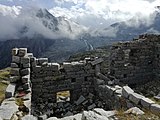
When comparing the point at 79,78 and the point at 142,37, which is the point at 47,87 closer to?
the point at 79,78

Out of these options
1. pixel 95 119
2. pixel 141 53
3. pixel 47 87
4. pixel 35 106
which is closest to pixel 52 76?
pixel 47 87

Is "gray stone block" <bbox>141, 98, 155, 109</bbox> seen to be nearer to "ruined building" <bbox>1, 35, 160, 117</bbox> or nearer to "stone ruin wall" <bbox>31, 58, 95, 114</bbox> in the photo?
"ruined building" <bbox>1, 35, 160, 117</bbox>

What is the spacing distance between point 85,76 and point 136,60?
14.3 feet

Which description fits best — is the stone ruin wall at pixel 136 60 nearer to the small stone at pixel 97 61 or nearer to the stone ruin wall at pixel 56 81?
the small stone at pixel 97 61

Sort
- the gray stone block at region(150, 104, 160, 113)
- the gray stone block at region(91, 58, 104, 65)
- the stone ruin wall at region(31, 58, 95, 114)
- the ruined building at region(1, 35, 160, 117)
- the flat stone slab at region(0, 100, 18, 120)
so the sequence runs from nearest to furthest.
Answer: the flat stone slab at region(0, 100, 18, 120) → the gray stone block at region(150, 104, 160, 113) → the ruined building at region(1, 35, 160, 117) → the stone ruin wall at region(31, 58, 95, 114) → the gray stone block at region(91, 58, 104, 65)

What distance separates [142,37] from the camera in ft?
83.1

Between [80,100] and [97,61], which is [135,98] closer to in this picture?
[80,100]

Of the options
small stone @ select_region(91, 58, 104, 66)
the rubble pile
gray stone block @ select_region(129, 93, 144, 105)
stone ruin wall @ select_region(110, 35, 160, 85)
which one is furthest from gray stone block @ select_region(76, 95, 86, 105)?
gray stone block @ select_region(129, 93, 144, 105)

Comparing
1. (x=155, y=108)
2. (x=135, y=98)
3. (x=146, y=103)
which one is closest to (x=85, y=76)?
(x=135, y=98)

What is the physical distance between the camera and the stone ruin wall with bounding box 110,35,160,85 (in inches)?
901

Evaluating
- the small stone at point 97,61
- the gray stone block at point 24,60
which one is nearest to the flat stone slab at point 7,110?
the gray stone block at point 24,60

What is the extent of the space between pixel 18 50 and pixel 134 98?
840cm

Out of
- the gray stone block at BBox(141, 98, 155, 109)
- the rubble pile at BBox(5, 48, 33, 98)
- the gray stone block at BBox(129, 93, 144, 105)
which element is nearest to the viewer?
the gray stone block at BBox(141, 98, 155, 109)

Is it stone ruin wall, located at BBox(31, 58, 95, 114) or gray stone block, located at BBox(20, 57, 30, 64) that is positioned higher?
gray stone block, located at BBox(20, 57, 30, 64)
